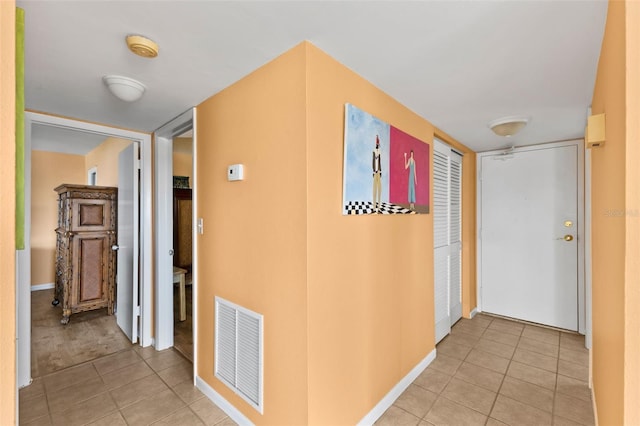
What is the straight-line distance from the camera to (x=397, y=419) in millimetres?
1913

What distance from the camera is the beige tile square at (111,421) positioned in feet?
6.16

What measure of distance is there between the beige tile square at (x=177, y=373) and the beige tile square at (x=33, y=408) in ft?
2.31

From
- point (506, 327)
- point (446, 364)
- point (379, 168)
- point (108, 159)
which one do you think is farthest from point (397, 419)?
point (108, 159)

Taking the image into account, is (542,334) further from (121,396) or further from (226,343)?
(121,396)

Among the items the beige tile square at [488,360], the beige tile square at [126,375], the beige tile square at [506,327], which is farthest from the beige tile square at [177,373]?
the beige tile square at [506,327]

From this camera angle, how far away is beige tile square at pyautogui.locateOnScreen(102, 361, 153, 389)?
2316 millimetres

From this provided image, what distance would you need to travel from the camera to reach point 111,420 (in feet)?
6.26

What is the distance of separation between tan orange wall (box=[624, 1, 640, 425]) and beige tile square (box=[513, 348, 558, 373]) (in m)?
1.94

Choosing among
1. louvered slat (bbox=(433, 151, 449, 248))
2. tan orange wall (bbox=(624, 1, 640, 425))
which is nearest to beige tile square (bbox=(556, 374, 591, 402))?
louvered slat (bbox=(433, 151, 449, 248))

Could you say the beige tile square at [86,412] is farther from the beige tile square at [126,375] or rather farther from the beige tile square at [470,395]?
the beige tile square at [470,395]

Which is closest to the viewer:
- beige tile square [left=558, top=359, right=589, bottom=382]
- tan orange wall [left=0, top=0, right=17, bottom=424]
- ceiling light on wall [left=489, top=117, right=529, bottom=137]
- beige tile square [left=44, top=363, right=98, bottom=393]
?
tan orange wall [left=0, top=0, right=17, bottom=424]

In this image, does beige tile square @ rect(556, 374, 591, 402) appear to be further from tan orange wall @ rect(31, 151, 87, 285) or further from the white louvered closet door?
tan orange wall @ rect(31, 151, 87, 285)

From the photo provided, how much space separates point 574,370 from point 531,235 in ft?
5.01

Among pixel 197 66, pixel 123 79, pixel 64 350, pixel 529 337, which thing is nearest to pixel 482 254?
pixel 529 337
